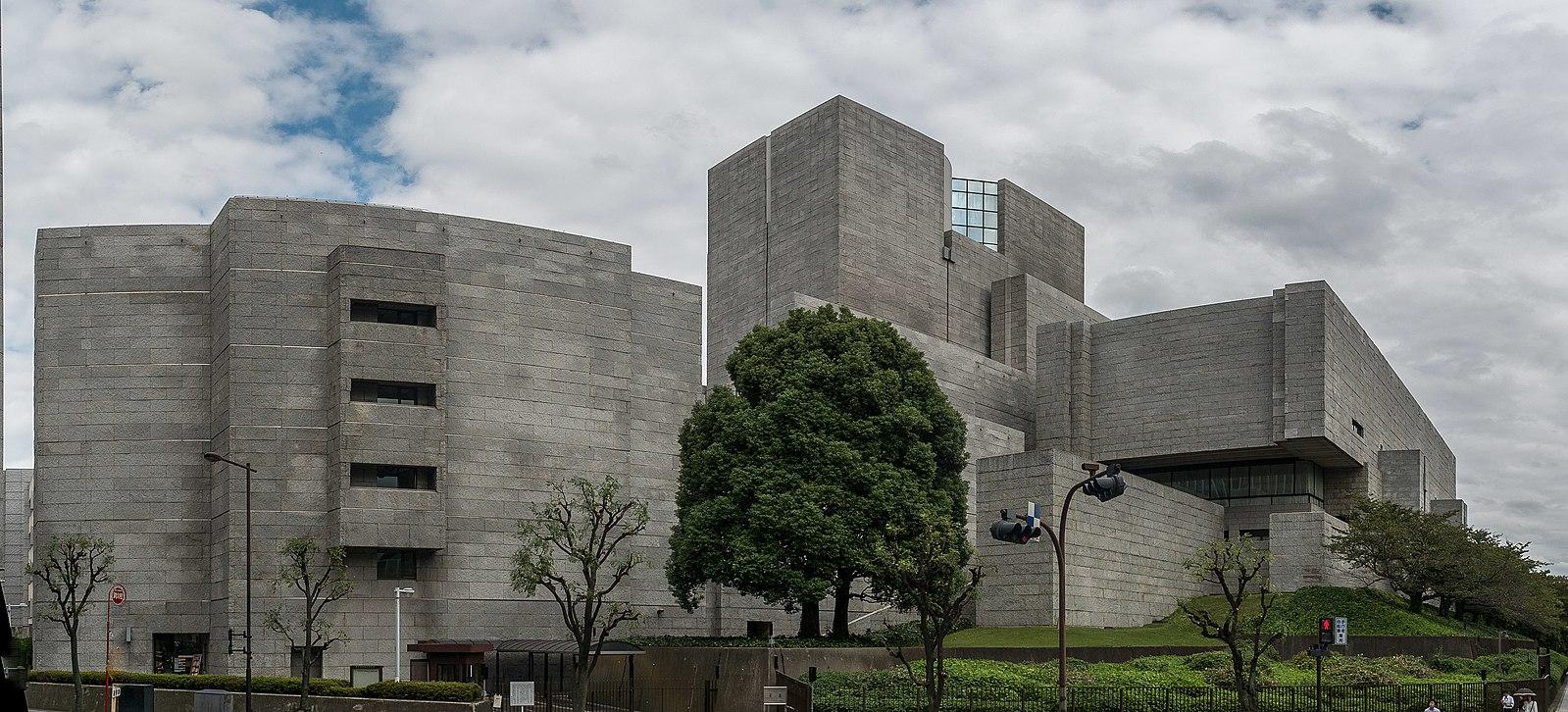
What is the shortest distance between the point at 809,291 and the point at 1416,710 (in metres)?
49.7

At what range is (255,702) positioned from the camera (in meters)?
45.3

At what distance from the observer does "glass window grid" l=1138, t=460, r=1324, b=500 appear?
81062 millimetres

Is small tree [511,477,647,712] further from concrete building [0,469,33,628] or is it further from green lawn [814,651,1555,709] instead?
concrete building [0,469,33,628]

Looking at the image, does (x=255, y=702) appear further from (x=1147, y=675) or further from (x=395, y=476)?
(x=1147, y=675)

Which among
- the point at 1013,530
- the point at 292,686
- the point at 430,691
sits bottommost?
the point at 292,686

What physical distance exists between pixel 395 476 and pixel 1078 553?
29.6m

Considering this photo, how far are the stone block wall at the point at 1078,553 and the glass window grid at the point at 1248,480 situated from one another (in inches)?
523

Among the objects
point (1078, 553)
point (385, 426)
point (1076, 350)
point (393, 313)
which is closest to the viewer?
point (385, 426)

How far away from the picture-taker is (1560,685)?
62.8 m

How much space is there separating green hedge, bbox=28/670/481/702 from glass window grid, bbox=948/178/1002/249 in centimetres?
5961

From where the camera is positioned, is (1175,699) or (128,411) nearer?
(1175,699)

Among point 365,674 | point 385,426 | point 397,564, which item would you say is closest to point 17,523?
point 397,564

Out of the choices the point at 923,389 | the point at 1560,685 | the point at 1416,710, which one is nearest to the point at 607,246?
the point at 923,389

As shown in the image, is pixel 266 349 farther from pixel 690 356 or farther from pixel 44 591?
pixel 690 356
